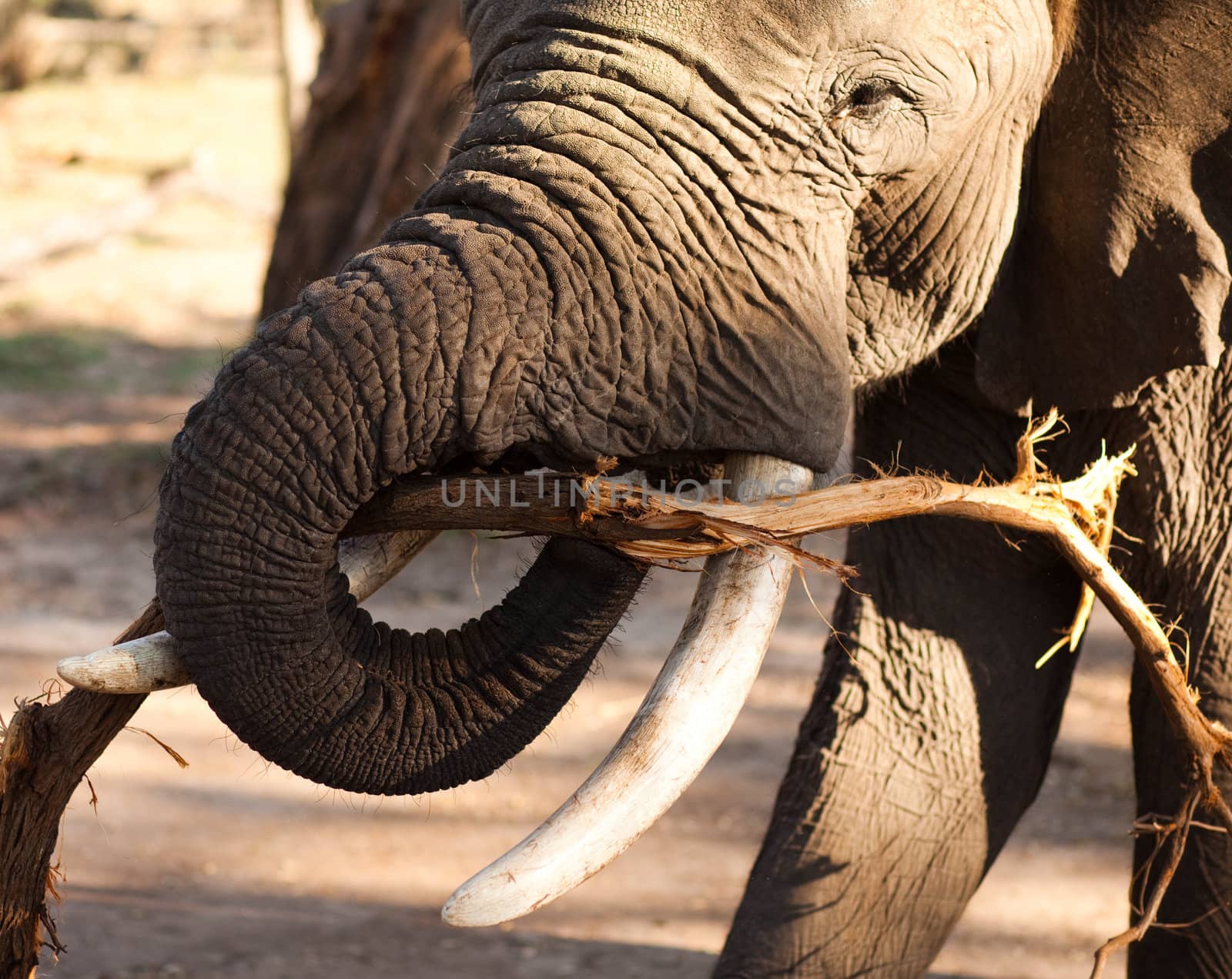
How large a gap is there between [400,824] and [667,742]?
3.33 metres

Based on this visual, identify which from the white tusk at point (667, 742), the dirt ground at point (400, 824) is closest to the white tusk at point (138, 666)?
the dirt ground at point (400, 824)

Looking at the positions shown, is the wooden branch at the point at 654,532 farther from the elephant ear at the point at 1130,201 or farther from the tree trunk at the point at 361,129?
the tree trunk at the point at 361,129

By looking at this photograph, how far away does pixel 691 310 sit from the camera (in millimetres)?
2387

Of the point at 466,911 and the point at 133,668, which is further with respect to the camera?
the point at 133,668

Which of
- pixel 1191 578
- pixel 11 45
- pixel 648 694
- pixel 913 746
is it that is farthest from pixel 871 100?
pixel 11 45

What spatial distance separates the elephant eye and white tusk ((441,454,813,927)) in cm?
55

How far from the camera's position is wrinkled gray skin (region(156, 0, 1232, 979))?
2.16 meters

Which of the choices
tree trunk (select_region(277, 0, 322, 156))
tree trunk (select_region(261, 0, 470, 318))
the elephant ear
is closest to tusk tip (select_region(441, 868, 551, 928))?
the elephant ear

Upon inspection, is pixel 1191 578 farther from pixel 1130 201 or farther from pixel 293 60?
pixel 293 60

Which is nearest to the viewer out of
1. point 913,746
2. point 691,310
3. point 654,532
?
point 654,532

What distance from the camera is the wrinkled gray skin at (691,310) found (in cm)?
216

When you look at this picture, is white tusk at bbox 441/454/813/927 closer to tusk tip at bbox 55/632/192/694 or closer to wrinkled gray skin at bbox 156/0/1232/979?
wrinkled gray skin at bbox 156/0/1232/979

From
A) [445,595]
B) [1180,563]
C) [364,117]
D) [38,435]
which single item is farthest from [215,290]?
[1180,563]

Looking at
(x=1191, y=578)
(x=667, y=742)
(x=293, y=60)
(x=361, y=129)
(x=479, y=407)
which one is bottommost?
(x=667, y=742)
